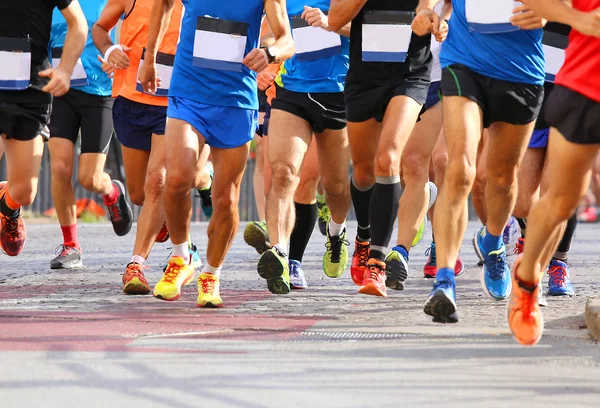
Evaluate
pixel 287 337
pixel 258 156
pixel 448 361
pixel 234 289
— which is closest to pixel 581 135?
pixel 448 361

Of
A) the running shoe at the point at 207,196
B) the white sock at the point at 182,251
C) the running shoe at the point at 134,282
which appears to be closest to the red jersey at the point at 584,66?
the white sock at the point at 182,251

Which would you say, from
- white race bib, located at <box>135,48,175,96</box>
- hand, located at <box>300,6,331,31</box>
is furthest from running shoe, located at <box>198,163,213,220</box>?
hand, located at <box>300,6,331,31</box>

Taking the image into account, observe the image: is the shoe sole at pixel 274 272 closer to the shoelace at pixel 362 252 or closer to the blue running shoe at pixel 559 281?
the shoelace at pixel 362 252

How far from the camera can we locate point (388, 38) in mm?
7004

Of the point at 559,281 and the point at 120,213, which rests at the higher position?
the point at 559,281

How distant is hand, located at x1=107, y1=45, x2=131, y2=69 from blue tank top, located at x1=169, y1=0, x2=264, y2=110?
710mm

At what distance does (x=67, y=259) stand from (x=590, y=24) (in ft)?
18.7

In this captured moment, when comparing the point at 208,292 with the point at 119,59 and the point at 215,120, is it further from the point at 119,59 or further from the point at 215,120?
the point at 119,59

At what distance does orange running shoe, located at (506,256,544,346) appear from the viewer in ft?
16.6

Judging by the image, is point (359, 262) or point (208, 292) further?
point (359, 262)

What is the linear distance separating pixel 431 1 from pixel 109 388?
3061 mm

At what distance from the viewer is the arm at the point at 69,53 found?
703 cm

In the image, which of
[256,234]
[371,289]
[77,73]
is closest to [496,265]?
[371,289]

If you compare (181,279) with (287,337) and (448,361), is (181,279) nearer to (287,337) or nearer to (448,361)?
(287,337)
